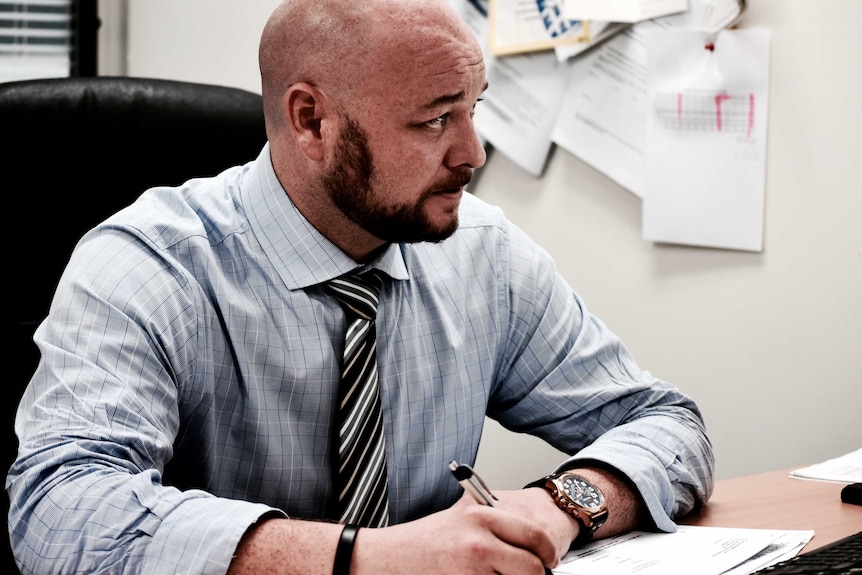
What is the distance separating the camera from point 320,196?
1.16m

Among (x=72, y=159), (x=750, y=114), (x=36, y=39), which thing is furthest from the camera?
(x=36, y=39)

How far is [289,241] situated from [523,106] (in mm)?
808

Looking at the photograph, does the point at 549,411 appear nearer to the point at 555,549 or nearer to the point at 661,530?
the point at 661,530

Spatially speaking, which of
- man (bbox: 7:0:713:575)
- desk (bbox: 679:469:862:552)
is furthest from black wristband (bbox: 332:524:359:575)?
desk (bbox: 679:469:862:552)

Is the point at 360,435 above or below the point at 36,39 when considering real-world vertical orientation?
below

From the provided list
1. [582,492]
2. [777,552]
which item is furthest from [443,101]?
[777,552]

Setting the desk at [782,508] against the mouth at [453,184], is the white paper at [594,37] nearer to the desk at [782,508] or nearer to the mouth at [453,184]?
the mouth at [453,184]

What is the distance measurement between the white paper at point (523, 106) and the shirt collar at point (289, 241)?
69cm

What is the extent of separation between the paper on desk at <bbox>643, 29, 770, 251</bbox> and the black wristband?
93cm

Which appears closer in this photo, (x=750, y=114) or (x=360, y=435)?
(x=360, y=435)

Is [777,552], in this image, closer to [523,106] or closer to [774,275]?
[774,275]

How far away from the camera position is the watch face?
999 mm

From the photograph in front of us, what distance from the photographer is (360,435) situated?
1074mm

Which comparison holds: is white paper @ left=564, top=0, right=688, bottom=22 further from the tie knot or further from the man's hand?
the man's hand
